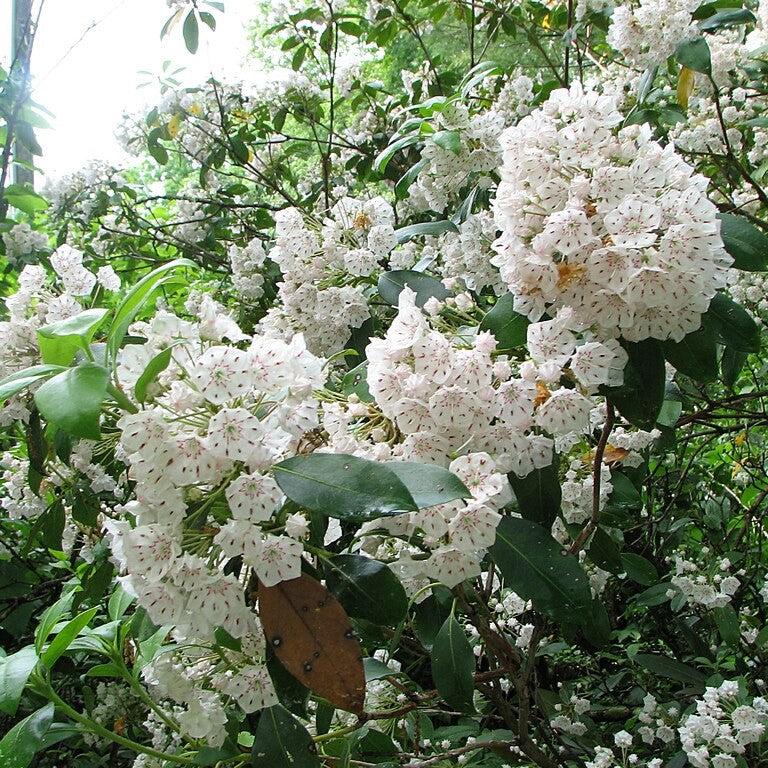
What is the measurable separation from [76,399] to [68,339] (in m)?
0.17

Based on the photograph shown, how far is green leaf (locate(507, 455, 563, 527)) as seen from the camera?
1.33 metres

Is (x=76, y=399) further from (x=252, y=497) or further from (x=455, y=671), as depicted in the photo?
(x=455, y=671)

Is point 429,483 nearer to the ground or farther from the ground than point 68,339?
nearer to the ground

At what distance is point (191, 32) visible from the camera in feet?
10.9

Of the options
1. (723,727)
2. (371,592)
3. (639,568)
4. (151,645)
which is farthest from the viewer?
(639,568)

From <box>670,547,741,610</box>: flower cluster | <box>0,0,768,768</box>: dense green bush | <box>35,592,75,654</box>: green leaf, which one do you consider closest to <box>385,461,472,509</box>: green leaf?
<box>0,0,768,768</box>: dense green bush

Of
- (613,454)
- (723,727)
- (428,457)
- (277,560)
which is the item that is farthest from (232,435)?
(723,727)

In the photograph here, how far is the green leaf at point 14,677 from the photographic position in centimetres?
131

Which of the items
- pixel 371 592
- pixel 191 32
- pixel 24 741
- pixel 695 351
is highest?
pixel 191 32

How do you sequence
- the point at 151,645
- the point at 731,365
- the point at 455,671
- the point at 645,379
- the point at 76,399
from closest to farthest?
1. the point at 76,399
2. the point at 645,379
3. the point at 455,671
4. the point at 151,645
5. the point at 731,365

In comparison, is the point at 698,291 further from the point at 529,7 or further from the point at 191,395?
the point at 529,7

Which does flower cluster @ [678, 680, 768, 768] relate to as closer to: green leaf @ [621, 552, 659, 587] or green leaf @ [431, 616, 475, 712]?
green leaf @ [621, 552, 659, 587]

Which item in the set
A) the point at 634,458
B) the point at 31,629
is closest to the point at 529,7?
the point at 634,458

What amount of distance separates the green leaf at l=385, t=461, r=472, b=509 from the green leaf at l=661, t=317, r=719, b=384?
48 centimetres
